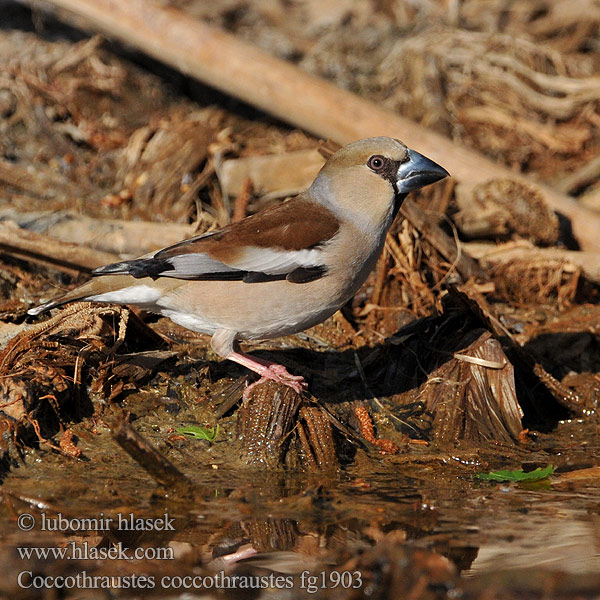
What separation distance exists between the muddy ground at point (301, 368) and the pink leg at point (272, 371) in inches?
5.0

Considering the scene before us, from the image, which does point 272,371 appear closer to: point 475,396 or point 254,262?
point 254,262

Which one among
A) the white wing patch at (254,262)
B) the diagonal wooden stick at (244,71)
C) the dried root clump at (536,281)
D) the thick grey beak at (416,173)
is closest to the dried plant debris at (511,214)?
the dried root clump at (536,281)

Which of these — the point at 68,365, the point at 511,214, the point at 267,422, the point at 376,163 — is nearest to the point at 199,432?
the point at 267,422

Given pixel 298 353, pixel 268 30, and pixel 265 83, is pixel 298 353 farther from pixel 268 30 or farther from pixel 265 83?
pixel 268 30

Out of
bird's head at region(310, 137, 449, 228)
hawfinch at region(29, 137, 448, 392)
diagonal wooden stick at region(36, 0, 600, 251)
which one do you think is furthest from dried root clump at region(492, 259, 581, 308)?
hawfinch at region(29, 137, 448, 392)

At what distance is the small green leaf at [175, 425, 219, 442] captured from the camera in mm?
5109

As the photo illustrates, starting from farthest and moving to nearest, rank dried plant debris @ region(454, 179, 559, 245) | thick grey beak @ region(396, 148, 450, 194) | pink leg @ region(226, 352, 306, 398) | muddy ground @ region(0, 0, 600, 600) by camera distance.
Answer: dried plant debris @ region(454, 179, 559, 245)
thick grey beak @ region(396, 148, 450, 194)
pink leg @ region(226, 352, 306, 398)
muddy ground @ region(0, 0, 600, 600)

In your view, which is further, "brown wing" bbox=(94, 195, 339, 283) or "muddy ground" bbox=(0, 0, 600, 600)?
"brown wing" bbox=(94, 195, 339, 283)

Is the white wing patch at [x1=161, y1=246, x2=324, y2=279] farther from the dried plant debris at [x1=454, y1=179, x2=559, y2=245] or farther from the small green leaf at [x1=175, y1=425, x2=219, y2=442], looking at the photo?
the dried plant debris at [x1=454, y1=179, x2=559, y2=245]

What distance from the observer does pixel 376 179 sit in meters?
5.42

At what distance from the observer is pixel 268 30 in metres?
11.2

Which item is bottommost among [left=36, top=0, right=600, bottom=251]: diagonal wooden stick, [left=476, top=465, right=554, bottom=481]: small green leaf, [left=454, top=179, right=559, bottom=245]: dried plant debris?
[left=476, top=465, right=554, bottom=481]: small green leaf

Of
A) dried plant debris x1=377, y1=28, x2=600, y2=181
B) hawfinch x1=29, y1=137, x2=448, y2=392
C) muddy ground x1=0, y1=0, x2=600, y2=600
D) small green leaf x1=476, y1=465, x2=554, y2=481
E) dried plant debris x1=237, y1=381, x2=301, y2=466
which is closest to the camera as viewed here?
muddy ground x1=0, y1=0, x2=600, y2=600

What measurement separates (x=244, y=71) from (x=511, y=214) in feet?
10.2
